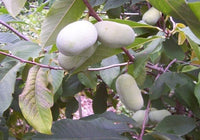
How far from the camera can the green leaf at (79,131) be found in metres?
0.73

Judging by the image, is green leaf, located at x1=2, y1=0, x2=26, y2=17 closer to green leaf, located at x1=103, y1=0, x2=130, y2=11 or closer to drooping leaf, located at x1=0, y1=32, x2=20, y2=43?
green leaf, located at x1=103, y1=0, x2=130, y2=11

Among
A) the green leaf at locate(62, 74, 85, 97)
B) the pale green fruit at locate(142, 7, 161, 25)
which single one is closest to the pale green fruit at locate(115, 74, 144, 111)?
the pale green fruit at locate(142, 7, 161, 25)

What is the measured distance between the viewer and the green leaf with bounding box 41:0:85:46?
1.76 feet

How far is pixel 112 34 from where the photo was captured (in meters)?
0.49

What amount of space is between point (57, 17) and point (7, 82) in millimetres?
303

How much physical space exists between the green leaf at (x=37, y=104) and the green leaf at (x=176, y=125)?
1.60 ft

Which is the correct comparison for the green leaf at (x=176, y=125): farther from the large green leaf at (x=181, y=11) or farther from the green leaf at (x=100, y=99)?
the large green leaf at (x=181, y=11)

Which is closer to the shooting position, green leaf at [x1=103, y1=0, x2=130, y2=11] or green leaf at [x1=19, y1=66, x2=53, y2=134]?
green leaf at [x1=19, y1=66, x2=53, y2=134]

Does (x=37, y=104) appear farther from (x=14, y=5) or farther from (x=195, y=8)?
(x=195, y=8)

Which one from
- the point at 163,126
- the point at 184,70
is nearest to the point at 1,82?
the point at 163,126

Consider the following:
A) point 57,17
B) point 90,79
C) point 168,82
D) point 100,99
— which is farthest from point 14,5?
point 100,99

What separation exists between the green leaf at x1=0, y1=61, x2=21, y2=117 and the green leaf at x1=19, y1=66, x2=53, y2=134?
123 mm

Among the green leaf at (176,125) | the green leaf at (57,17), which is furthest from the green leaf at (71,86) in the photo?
the green leaf at (57,17)

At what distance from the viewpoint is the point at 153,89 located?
3.56 ft
